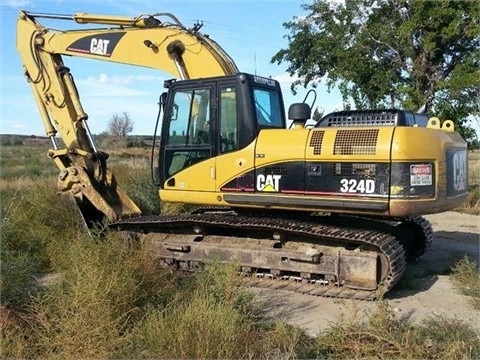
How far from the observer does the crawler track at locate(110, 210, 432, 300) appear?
6.53 metres

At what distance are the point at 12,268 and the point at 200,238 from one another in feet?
10.0

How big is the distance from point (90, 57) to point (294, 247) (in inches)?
181

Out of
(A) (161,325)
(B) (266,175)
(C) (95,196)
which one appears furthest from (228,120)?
(A) (161,325)

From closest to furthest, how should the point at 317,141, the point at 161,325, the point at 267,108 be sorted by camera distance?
the point at 161,325, the point at 317,141, the point at 267,108

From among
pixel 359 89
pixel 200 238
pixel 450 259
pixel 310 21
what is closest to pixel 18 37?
pixel 200 238

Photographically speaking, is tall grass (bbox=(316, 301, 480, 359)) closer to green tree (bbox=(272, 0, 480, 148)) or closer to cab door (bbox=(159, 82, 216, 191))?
cab door (bbox=(159, 82, 216, 191))

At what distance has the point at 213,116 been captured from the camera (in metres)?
7.30

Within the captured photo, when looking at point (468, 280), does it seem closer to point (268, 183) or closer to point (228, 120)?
point (268, 183)

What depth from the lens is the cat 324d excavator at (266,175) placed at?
6.38 m

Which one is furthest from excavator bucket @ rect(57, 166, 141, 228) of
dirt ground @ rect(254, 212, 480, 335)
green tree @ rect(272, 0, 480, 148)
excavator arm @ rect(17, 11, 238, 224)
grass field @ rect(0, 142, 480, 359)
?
green tree @ rect(272, 0, 480, 148)

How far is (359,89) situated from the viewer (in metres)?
18.8

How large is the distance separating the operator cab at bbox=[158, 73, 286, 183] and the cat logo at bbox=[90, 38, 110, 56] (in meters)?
1.62

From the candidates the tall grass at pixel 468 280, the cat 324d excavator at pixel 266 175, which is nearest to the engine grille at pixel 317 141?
the cat 324d excavator at pixel 266 175

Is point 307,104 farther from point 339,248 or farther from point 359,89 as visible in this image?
point 359,89
